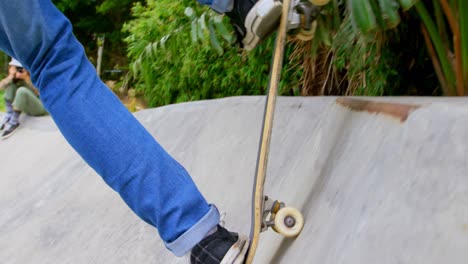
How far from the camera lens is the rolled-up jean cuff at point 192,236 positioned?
4.56ft

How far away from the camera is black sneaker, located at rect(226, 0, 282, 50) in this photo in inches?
61.4

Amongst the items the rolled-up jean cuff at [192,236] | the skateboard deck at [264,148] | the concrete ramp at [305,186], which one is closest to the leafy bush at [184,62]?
the concrete ramp at [305,186]

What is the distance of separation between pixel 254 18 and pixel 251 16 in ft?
0.06

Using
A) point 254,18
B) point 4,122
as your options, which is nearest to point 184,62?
point 4,122

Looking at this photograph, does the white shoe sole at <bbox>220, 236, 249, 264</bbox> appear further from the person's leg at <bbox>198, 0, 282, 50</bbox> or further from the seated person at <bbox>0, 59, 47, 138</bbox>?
the seated person at <bbox>0, 59, 47, 138</bbox>

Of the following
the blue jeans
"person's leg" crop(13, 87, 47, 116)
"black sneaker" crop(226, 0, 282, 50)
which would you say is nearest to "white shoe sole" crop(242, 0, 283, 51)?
"black sneaker" crop(226, 0, 282, 50)

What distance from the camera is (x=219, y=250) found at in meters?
1.38

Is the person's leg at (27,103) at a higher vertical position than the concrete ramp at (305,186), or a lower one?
lower

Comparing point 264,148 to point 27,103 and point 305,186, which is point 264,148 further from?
point 27,103

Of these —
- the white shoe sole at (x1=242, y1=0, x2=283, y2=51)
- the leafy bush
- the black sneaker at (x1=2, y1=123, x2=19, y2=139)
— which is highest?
the white shoe sole at (x1=242, y1=0, x2=283, y2=51)

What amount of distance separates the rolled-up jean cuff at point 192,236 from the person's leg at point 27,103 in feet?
17.1

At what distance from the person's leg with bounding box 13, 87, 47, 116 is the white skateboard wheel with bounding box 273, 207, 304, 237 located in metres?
5.25

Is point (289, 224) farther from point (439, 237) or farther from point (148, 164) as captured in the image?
point (439, 237)

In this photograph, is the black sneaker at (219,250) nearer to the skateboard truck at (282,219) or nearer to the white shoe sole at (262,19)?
the skateboard truck at (282,219)
